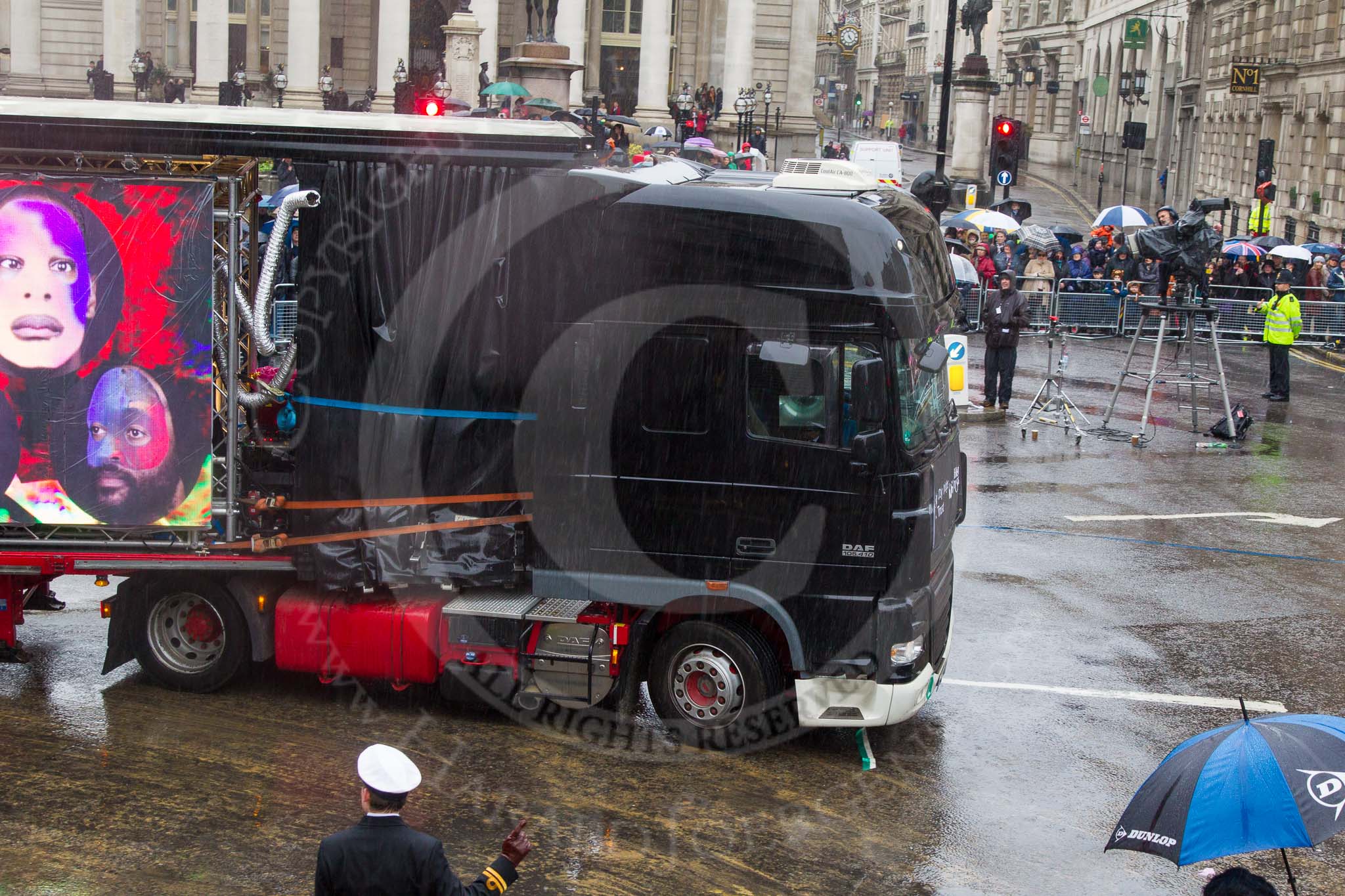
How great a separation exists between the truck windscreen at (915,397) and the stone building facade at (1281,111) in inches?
1456

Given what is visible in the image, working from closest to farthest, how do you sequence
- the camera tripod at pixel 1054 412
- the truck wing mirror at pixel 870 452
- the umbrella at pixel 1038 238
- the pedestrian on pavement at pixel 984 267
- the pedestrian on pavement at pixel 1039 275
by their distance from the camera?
the truck wing mirror at pixel 870 452 < the camera tripod at pixel 1054 412 < the pedestrian on pavement at pixel 984 267 < the pedestrian on pavement at pixel 1039 275 < the umbrella at pixel 1038 238

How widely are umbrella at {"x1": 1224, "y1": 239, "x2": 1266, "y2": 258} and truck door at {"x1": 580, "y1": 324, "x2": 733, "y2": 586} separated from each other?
24.7m

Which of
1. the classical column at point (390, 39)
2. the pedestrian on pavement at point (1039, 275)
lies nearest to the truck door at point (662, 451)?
the pedestrian on pavement at point (1039, 275)

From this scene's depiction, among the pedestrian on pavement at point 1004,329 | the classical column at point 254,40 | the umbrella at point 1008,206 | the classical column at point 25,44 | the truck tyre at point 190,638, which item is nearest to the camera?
the truck tyre at point 190,638

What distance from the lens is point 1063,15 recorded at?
9338 cm

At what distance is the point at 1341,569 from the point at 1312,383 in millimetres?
12862

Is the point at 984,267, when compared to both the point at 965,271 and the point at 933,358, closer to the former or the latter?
the point at 965,271

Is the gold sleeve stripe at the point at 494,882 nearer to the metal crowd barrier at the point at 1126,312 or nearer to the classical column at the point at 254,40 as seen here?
the metal crowd barrier at the point at 1126,312

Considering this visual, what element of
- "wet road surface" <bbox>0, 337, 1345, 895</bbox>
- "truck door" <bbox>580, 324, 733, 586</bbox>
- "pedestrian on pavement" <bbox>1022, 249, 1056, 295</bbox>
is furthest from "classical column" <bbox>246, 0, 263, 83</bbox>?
"truck door" <bbox>580, 324, 733, 586</bbox>

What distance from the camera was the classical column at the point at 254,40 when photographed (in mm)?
83812

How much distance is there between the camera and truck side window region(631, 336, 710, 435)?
8.79 metres

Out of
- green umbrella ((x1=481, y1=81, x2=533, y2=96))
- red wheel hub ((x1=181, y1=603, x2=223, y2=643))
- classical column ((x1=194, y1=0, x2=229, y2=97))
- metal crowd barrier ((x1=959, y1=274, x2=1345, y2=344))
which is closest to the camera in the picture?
red wheel hub ((x1=181, y1=603, x2=223, y2=643))

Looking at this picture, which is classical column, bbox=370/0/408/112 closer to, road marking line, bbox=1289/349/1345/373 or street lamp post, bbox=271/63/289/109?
street lamp post, bbox=271/63/289/109

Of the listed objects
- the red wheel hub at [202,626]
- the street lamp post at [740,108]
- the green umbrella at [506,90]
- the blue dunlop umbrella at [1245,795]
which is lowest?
the red wheel hub at [202,626]
